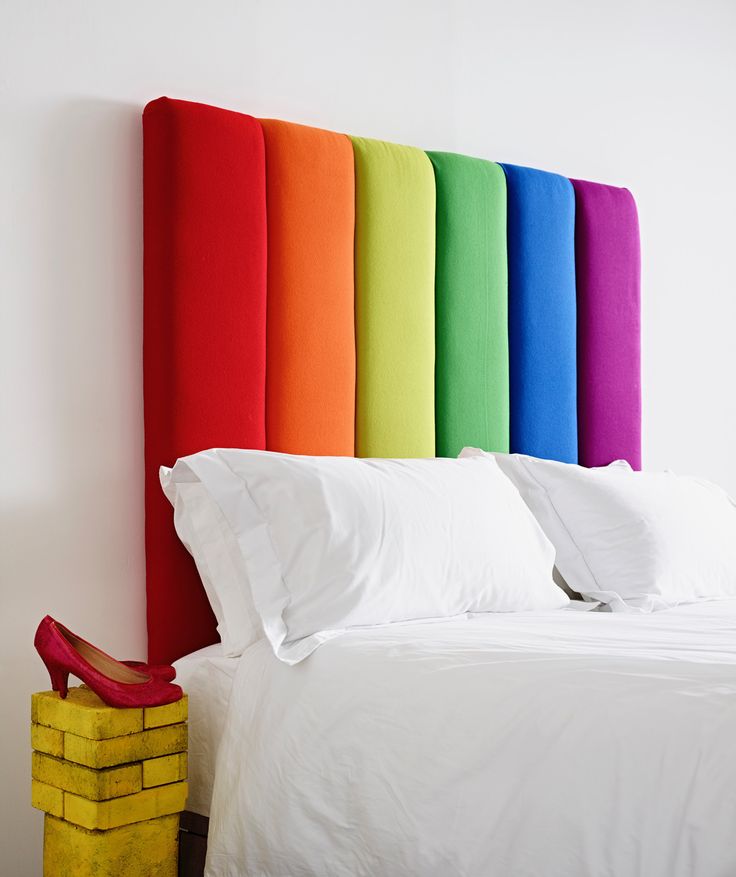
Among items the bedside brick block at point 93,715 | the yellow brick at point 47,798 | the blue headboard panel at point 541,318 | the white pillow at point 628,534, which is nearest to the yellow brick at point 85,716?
the bedside brick block at point 93,715

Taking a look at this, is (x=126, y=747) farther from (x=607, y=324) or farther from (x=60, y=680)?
(x=607, y=324)

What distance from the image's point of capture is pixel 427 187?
2.70m

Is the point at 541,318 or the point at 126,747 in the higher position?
the point at 541,318

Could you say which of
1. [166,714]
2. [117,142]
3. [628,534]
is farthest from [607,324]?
[166,714]

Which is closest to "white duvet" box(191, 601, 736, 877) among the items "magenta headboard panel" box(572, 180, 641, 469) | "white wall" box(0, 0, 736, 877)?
"white wall" box(0, 0, 736, 877)

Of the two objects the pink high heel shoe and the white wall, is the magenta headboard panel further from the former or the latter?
the pink high heel shoe

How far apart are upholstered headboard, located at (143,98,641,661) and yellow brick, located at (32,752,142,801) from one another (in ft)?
1.30

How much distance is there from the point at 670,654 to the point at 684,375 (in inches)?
83.3

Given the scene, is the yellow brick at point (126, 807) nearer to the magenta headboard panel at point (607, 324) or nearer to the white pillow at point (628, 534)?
the white pillow at point (628, 534)

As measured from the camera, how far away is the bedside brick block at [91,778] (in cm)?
179

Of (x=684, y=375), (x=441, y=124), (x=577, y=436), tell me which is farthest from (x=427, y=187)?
(x=684, y=375)

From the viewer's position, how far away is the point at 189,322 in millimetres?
2275

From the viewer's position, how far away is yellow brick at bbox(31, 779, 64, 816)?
1.87 metres

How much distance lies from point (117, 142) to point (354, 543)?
963 mm
